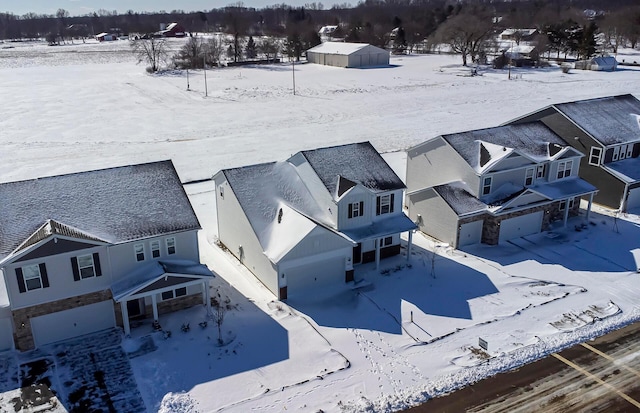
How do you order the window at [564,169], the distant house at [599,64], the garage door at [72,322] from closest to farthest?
the garage door at [72,322]
the window at [564,169]
the distant house at [599,64]

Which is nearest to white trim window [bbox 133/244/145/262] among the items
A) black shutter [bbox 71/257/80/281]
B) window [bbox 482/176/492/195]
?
black shutter [bbox 71/257/80/281]

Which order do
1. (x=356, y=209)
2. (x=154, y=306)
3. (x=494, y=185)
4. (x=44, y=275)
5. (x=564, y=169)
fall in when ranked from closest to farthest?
1. (x=44, y=275)
2. (x=154, y=306)
3. (x=356, y=209)
4. (x=494, y=185)
5. (x=564, y=169)

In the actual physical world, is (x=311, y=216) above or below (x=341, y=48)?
below

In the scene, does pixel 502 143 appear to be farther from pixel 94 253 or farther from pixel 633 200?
pixel 94 253

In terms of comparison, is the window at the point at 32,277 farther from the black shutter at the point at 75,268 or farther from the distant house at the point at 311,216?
the distant house at the point at 311,216

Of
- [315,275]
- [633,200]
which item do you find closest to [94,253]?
[315,275]

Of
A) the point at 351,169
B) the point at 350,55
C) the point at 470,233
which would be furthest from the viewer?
the point at 350,55

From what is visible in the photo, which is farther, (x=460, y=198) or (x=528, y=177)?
(x=528, y=177)

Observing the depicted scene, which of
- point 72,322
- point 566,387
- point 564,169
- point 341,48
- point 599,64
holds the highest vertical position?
point 341,48

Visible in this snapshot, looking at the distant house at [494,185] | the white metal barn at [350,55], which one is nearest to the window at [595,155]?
the distant house at [494,185]
